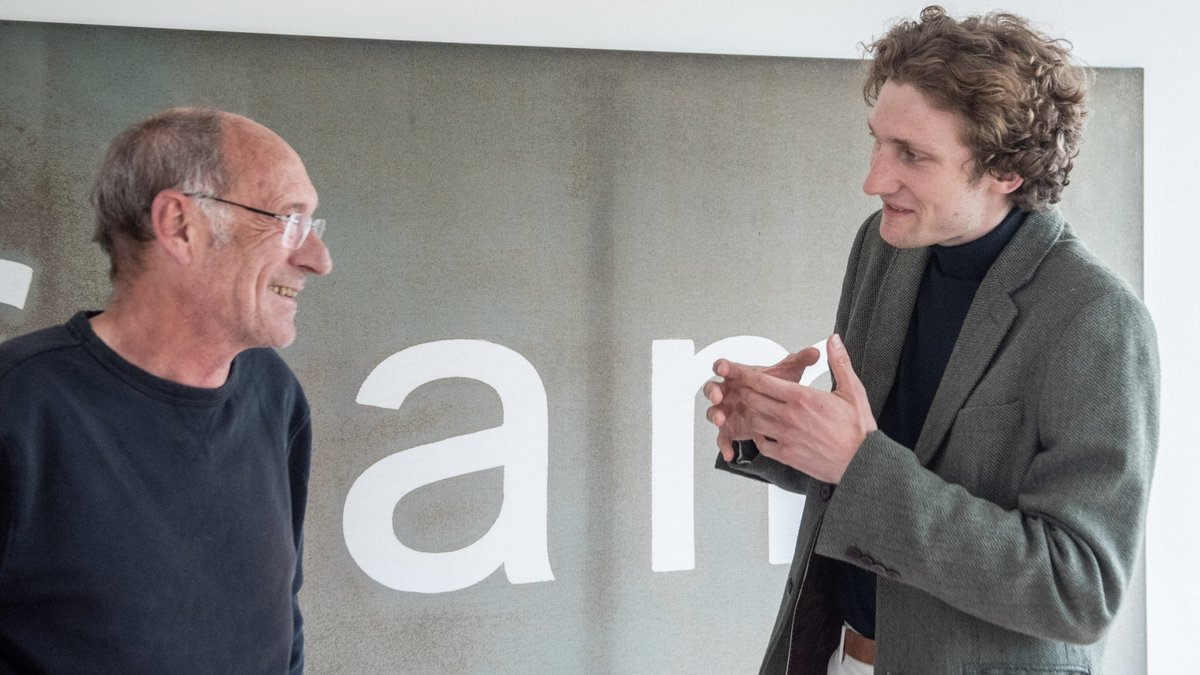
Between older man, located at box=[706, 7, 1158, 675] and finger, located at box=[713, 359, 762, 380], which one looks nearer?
older man, located at box=[706, 7, 1158, 675]

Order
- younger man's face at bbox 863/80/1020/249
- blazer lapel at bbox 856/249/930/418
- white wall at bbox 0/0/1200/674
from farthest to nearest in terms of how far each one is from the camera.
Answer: white wall at bbox 0/0/1200/674, blazer lapel at bbox 856/249/930/418, younger man's face at bbox 863/80/1020/249

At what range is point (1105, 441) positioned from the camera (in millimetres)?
1373

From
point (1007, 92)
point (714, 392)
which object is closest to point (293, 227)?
point (714, 392)

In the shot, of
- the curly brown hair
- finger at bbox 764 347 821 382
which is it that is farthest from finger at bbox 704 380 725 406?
the curly brown hair

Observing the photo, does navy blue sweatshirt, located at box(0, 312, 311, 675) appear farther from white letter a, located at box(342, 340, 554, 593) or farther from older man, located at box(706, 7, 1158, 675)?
white letter a, located at box(342, 340, 554, 593)

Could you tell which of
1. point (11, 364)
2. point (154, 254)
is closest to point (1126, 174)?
point (154, 254)

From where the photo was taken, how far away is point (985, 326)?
61.1 inches

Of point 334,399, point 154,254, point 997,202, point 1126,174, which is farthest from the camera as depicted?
point 1126,174

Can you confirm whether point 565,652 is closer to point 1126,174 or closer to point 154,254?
point 154,254

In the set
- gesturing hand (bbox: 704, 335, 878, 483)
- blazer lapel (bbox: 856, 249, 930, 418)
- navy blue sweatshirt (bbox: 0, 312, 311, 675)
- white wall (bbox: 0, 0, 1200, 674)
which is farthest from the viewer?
white wall (bbox: 0, 0, 1200, 674)

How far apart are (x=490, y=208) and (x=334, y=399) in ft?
2.30

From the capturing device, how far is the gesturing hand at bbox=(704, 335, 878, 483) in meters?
1.48

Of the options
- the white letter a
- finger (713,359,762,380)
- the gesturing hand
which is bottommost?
the white letter a

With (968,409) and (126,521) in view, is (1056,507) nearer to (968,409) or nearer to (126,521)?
(968,409)
